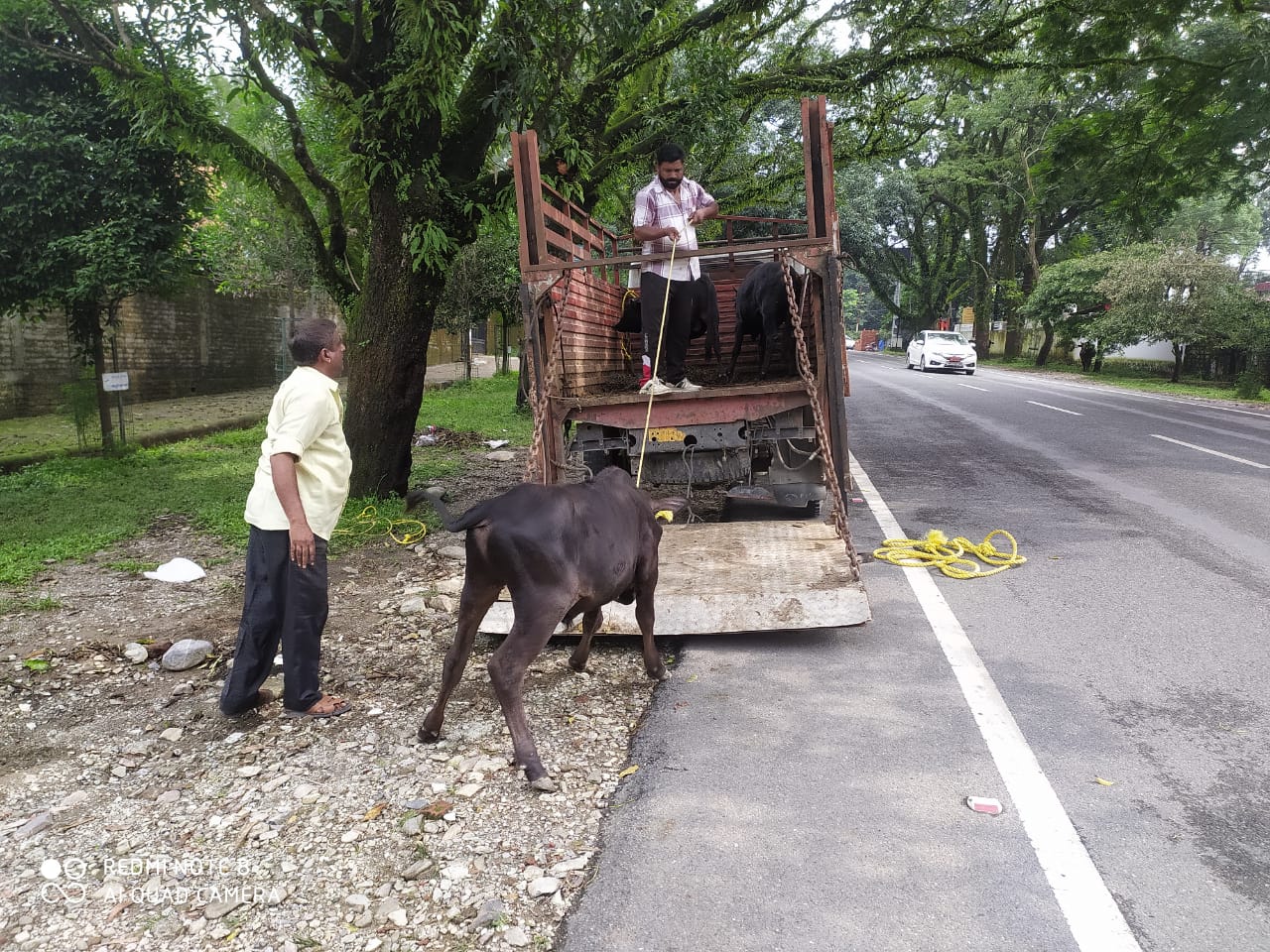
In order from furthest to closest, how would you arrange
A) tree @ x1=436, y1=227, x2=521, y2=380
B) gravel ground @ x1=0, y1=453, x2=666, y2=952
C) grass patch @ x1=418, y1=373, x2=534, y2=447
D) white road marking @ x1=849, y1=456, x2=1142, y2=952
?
tree @ x1=436, y1=227, x2=521, y2=380 < grass patch @ x1=418, y1=373, x2=534, y2=447 < gravel ground @ x1=0, y1=453, x2=666, y2=952 < white road marking @ x1=849, y1=456, x2=1142, y2=952

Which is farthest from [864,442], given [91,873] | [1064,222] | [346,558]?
[1064,222]

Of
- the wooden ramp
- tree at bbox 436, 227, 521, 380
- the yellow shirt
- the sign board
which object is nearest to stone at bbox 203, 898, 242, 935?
the yellow shirt

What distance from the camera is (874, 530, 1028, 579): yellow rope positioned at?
17.6ft

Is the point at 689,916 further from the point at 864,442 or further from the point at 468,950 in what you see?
the point at 864,442

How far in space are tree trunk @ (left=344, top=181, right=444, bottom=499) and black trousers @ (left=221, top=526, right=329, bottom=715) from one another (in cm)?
365

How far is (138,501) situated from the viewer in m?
7.59

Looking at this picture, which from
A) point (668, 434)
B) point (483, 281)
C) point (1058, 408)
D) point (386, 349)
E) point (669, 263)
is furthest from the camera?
point (483, 281)

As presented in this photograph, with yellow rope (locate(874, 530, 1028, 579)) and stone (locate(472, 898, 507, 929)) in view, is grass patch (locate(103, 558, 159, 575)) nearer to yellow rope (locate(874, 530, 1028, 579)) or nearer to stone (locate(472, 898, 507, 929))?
stone (locate(472, 898, 507, 929))

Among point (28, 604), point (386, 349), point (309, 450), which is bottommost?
point (28, 604)

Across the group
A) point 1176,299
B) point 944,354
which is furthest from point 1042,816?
point 944,354

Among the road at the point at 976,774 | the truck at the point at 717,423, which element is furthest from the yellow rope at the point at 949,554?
the truck at the point at 717,423

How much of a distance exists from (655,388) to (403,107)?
117 inches

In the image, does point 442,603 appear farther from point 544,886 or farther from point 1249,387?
point 1249,387

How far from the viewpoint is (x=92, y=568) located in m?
5.68
